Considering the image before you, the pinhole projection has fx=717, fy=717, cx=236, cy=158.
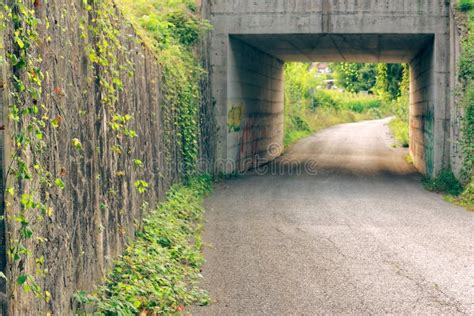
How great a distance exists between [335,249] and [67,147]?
17.0ft

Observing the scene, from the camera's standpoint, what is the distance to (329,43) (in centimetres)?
1991

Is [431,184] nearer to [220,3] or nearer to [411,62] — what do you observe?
[220,3]

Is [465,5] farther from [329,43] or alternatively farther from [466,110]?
[329,43]

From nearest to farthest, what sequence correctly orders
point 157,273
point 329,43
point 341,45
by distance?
point 157,273, point 329,43, point 341,45

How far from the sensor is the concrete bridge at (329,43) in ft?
56.6

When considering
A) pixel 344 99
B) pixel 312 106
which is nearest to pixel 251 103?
pixel 312 106

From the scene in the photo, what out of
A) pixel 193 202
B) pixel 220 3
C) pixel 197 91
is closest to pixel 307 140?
pixel 220 3

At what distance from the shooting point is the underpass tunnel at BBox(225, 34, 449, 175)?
17.4 metres

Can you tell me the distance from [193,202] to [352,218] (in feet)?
9.27

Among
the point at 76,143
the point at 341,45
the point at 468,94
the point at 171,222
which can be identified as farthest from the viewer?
the point at 341,45

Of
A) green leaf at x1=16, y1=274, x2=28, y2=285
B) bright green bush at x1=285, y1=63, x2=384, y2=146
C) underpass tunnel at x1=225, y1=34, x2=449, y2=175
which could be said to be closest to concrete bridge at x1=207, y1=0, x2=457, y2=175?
underpass tunnel at x1=225, y1=34, x2=449, y2=175

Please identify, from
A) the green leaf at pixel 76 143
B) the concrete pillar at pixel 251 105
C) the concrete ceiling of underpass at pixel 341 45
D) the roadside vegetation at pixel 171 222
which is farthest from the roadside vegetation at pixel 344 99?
the green leaf at pixel 76 143

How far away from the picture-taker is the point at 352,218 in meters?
12.4

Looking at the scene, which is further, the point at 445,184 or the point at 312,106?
the point at 312,106
